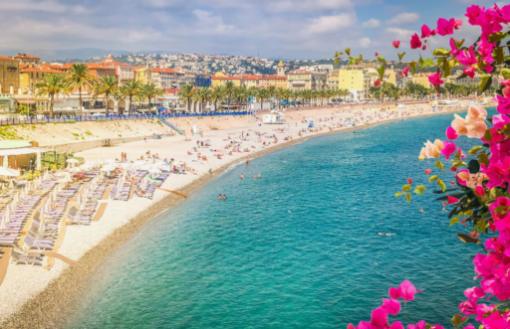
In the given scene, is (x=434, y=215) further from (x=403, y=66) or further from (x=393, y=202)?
(x=403, y=66)

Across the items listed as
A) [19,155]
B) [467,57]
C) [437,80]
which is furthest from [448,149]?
[19,155]

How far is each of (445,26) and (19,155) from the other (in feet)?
147

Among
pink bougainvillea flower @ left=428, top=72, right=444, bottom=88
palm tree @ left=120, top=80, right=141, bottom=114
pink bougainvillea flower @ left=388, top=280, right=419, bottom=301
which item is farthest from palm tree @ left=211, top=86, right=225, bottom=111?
pink bougainvillea flower @ left=388, top=280, right=419, bottom=301

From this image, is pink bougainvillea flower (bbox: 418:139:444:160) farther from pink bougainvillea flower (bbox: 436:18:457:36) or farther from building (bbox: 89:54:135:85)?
building (bbox: 89:54:135:85)

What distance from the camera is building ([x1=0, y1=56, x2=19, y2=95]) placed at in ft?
315

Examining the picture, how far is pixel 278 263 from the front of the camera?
27.5 meters

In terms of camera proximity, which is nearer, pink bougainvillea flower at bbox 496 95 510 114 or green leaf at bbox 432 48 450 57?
pink bougainvillea flower at bbox 496 95 510 114

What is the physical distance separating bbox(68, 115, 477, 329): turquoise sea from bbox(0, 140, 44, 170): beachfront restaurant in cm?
1216

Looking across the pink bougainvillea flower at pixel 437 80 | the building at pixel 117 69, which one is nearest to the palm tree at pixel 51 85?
the building at pixel 117 69

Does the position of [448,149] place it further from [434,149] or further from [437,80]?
[437,80]

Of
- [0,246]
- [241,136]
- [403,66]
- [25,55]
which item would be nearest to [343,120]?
[241,136]

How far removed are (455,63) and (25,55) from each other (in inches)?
5466

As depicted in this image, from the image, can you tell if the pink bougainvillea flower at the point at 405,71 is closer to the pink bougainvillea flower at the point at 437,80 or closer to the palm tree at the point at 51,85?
the pink bougainvillea flower at the point at 437,80

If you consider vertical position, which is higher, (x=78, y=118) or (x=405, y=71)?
(x=405, y=71)
